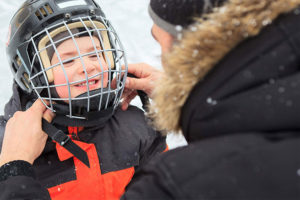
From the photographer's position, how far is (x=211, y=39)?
0.74 metres

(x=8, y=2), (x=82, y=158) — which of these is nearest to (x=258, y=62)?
(x=82, y=158)

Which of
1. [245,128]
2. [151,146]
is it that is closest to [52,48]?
[151,146]

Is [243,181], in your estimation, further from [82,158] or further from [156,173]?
[82,158]

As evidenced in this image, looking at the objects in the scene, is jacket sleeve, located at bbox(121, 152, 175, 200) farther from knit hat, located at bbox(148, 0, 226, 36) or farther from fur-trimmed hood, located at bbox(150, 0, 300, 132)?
knit hat, located at bbox(148, 0, 226, 36)

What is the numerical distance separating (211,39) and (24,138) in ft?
2.98

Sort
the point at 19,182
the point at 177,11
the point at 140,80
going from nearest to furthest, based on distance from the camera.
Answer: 1. the point at 177,11
2. the point at 19,182
3. the point at 140,80

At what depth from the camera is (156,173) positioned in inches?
28.7

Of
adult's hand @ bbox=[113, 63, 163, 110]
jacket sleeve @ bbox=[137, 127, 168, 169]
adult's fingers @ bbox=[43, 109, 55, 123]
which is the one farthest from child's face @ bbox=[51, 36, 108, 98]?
jacket sleeve @ bbox=[137, 127, 168, 169]

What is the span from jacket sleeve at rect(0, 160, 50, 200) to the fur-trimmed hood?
0.60 m

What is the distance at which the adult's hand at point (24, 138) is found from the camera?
1205mm

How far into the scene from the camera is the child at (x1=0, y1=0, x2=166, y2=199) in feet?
4.64

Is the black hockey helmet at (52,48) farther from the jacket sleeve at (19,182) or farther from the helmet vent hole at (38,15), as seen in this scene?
the jacket sleeve at (19,182)

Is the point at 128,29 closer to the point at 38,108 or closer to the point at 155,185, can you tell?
the point at 38,108

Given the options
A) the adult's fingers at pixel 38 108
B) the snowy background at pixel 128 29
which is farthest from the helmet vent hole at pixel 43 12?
the snowy background at pixel 128 29
